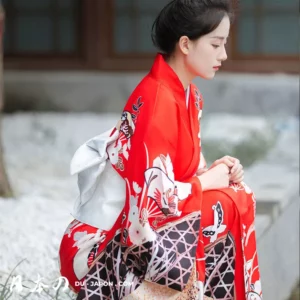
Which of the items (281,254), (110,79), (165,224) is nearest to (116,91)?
(110,79)

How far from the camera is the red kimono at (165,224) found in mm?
3170

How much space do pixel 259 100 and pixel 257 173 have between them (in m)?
2.48

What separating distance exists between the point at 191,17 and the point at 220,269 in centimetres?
83

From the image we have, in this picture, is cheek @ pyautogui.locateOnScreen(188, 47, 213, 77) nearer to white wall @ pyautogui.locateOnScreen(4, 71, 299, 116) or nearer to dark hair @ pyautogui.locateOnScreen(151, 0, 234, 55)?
dark hair @ pyautogui.locateOnScreen(151, 0, 234, 55)

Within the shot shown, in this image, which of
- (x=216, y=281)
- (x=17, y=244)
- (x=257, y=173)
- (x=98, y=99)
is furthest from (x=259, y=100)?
(x=216, y=281)

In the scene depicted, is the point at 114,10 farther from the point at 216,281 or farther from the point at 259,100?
the point at 216,281

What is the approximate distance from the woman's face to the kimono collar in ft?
0.24

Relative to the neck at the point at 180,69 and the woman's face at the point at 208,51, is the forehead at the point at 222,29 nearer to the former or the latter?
the woman's face at the point at 208,51

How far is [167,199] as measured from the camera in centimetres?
318

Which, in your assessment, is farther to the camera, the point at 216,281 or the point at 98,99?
the point at 98,99

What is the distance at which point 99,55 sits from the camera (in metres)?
9.21

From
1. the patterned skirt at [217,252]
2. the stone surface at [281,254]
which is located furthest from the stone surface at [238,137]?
the patterned skirt at [217,252]

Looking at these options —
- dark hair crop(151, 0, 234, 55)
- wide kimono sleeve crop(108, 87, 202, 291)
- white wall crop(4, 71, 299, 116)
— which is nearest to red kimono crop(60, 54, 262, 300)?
wide kimono sleeve crop(108, 87, 202, 291)

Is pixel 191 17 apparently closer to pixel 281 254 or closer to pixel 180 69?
pixel 180 69
